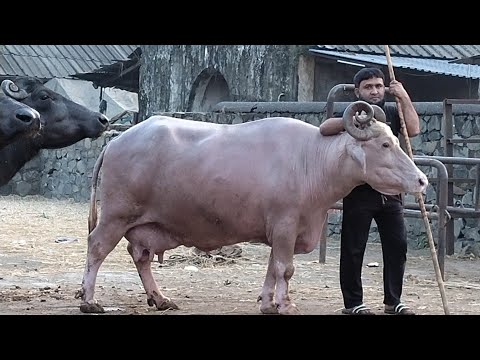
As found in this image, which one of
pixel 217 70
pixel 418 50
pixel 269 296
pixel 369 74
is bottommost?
pixel 269 296

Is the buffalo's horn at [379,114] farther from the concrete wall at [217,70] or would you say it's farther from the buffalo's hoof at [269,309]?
the concrete wall at [217,70]

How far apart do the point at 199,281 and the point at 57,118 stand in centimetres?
212

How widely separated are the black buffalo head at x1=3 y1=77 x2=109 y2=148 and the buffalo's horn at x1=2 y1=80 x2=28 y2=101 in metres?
0.23

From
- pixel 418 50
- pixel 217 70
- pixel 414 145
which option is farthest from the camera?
pixel 217 70

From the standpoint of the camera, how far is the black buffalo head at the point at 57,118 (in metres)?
8.57

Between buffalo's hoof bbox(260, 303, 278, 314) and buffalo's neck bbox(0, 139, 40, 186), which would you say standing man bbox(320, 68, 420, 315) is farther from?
buffalo's neck bbox(0, 139, 40, 186)

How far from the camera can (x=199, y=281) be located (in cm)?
827

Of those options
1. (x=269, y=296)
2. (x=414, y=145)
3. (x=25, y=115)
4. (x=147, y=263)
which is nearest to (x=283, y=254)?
(x=269, y=296)

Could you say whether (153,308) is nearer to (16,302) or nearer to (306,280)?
(16,302)

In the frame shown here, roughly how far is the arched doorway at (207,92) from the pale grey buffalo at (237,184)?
42.3 ft

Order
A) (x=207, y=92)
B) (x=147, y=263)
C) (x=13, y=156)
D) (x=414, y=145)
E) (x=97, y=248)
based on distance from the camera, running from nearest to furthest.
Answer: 1. (x=97, y=248)
2. (x=147, y=263)
3. (x=13, y=156)
4. (x=414, y=145)
5. (x=207, y=92)

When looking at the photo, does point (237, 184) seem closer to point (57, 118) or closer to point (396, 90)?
point (396, 90)
